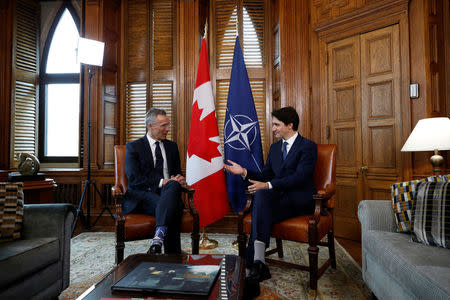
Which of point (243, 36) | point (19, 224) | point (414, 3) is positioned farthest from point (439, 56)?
point (19, 224)

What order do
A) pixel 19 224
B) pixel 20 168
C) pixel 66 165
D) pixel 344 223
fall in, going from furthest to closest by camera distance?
pixel 66 165, pixel 344 223, pixel 20 168, pixel 19 224

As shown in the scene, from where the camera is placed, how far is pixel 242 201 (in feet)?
9.15

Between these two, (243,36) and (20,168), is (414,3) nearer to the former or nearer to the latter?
(243,36)

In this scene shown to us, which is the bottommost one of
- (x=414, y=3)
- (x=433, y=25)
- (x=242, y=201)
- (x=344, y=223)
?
(x=344, y=223)

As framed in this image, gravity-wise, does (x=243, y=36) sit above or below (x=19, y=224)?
above

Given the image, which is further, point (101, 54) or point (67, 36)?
point (67, 36)

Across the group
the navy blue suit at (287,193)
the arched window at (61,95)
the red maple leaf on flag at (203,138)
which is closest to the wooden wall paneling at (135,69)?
the arched window at (61,95)

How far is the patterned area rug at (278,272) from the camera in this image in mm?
1873

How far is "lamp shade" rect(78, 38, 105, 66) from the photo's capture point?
353 cm

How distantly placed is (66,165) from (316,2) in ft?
13.9

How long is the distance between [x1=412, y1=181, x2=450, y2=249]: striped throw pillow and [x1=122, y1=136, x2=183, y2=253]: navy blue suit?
152 cm

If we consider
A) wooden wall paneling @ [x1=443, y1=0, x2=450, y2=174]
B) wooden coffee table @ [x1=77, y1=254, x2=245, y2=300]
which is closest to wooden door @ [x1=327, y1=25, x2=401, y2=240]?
wooden wall paneling @ [x1=443, y1=0, x2=450, y2=174]

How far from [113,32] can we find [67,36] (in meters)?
0.95

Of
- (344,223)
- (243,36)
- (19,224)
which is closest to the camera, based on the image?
(19,224)
